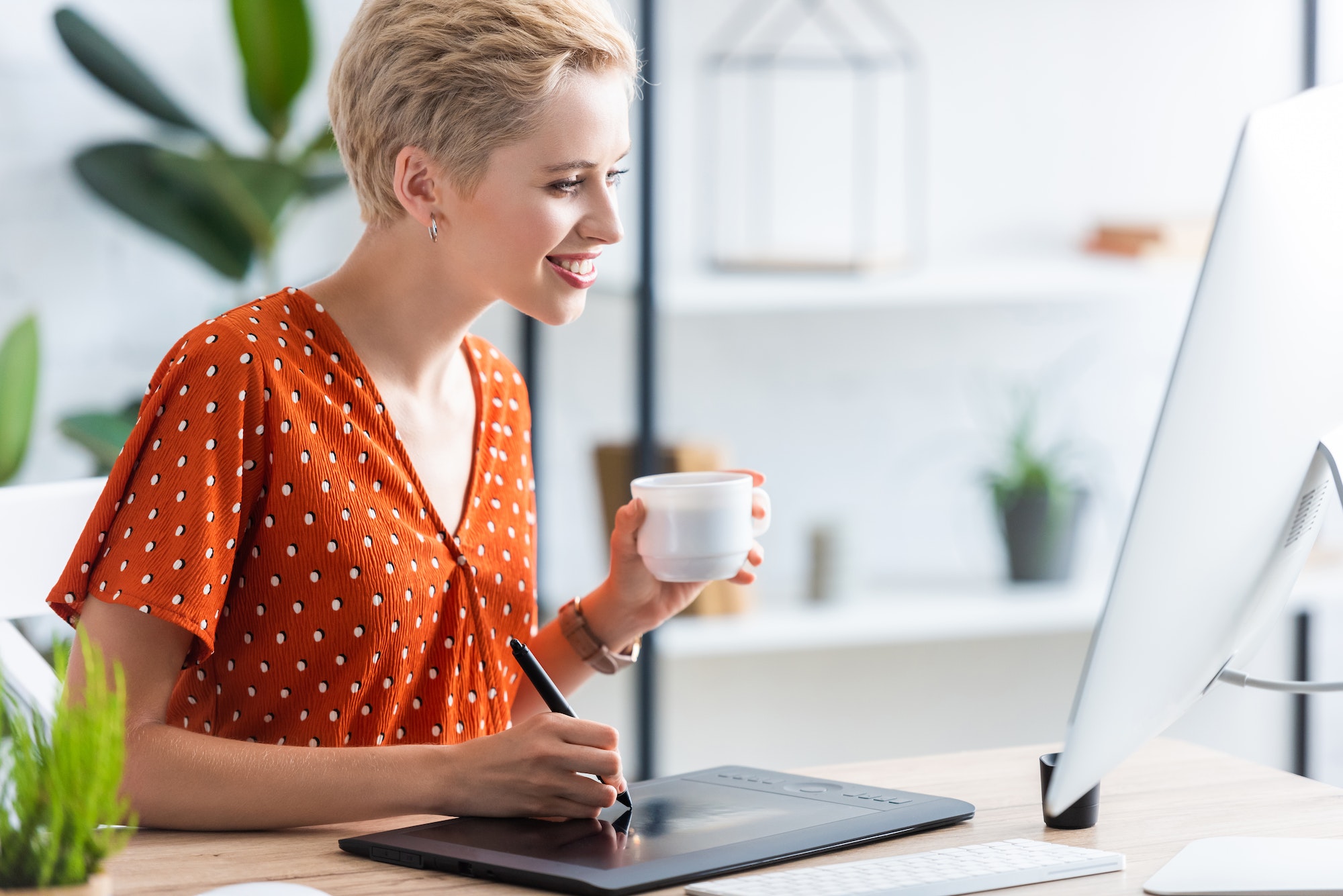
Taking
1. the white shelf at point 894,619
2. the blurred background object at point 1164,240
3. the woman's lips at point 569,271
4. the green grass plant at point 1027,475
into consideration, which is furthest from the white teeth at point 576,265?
the blurred background object at point 1164,240

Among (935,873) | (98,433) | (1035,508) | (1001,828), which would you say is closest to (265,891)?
(935,873)

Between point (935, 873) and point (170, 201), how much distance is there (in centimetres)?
169

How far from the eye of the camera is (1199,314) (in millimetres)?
667

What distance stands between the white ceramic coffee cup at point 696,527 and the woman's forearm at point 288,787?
0.70 ft

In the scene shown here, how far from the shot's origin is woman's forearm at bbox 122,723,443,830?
975 millimetres

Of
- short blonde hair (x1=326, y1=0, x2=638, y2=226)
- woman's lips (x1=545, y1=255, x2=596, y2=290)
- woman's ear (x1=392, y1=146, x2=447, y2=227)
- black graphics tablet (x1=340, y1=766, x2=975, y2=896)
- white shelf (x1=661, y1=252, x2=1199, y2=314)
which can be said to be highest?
white shelf (x1=661, y1=252, x2=1199, y2=314)

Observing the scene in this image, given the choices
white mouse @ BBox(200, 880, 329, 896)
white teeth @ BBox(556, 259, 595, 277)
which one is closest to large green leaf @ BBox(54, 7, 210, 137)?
white teeth @ BBox(556, 259, 595, 277)

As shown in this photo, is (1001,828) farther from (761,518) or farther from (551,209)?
(551,209)

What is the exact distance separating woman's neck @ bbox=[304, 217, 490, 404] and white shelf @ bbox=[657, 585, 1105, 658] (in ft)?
3.24

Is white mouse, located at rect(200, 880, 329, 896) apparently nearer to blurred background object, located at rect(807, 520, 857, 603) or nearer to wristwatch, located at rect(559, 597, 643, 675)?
wristwatch, located at rect(559, 597, 643, 675)

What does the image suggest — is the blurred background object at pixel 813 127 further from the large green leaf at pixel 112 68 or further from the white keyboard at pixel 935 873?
the white keyboard at pixel 935 873

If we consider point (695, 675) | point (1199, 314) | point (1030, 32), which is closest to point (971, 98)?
point (1030, 32)

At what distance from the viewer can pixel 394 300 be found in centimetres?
120

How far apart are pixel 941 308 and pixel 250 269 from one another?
1.11 meters
